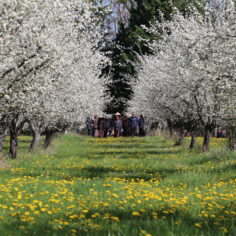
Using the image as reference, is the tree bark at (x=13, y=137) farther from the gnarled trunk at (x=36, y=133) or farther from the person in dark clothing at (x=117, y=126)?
the person in dark clothing at (x=117, y=126)

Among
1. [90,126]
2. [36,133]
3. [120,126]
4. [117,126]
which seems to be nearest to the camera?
[36,133]

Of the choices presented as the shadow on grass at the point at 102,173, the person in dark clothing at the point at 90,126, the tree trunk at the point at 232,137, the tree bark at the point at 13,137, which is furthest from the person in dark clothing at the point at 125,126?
the shadow on grass at the point at 102,173

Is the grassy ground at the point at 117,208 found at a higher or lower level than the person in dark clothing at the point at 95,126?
lower

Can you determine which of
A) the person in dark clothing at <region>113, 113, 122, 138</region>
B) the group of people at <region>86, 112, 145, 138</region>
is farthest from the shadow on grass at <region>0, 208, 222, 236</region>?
the person in dark clothing at <region>113, 113, 122, 138</region>

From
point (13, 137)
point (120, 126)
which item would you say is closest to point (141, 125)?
point (120, 126)

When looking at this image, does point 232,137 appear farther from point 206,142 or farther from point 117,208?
point 117,208

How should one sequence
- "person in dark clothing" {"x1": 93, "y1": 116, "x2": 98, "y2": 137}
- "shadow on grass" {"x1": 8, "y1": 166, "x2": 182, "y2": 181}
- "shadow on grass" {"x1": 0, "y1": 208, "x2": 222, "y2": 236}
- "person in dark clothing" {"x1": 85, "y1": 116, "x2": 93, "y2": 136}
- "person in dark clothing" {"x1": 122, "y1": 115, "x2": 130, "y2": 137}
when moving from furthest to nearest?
"person in dark clothing" {"x1": 85, "y1": 116, "x2": 93, "y2": 136} → "person in dark clothing" {"x1": 122, "y1": 115, "x2": 130, "y2": 137} → "person in dark clothing" {"x1": 93, "y1": 116, "x2": 98, "y2": 137} → "shadow on grass" {"x1": 8, "y1": 166, "x2": 182, "y2": 181} → "shadow on grass" {"x1": 0, "y1": 208, "x2": 222, "y2": 236}

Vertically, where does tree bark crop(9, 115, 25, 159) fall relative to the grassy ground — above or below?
above

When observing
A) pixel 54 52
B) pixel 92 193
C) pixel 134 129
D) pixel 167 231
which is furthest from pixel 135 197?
pixel 134 129

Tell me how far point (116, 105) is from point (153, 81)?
20743 millimetres

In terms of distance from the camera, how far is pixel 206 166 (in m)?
13.6

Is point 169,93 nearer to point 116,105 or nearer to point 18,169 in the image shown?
point 18,169

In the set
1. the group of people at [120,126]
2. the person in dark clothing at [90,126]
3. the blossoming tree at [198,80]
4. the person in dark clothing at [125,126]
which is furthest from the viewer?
the person in dark clothing at [90,126]

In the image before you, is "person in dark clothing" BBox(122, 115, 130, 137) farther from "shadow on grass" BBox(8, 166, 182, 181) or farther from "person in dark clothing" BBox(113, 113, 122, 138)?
"shadow on grass" BBox(8, 166, 182, 181)
